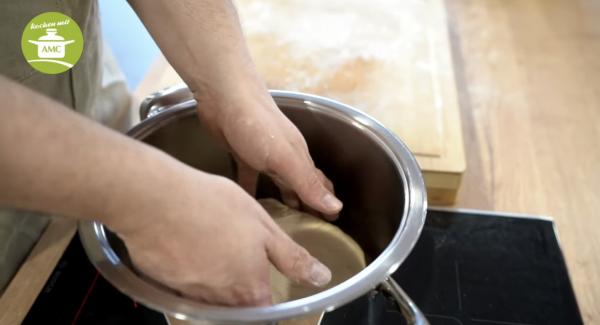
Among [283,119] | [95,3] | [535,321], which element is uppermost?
[95,3]

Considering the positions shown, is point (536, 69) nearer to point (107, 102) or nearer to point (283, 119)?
point (283, 119)

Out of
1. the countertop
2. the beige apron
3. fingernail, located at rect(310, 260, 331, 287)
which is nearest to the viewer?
fingernail, located at rect(310, 260, 331, 287)

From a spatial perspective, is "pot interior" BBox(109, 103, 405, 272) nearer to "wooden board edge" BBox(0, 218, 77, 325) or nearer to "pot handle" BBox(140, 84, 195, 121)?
"pot handle" BBox(140, 84, 195, 121)

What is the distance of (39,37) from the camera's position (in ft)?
1.80

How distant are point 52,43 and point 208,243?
336 mm

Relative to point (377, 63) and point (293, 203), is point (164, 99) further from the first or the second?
point (377, 63)

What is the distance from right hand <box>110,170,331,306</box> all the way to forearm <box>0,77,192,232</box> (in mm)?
17

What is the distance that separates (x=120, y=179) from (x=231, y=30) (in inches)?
9.6

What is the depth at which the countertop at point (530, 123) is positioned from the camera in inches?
25.4

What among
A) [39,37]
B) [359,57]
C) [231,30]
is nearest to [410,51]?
[359,57]

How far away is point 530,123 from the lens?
821 millimetres

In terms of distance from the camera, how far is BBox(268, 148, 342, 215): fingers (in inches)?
20.0

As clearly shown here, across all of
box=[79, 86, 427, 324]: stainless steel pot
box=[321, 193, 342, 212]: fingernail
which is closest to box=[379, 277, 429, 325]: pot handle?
box=[79, 86, 427, 324]: stainless steel pot

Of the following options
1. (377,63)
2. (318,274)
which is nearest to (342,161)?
(318,274)
